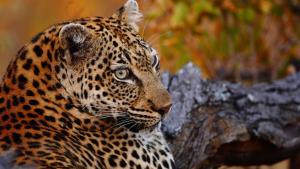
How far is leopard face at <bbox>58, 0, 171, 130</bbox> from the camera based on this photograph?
8.42 m

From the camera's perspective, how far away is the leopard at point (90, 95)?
27.0 ft

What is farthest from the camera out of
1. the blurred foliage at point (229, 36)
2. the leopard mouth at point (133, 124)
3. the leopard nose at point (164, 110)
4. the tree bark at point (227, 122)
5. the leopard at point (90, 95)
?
the blurred foliage at point (229, 36)

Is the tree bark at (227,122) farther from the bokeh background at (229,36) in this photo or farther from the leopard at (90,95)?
the bokeh background at (229,36)

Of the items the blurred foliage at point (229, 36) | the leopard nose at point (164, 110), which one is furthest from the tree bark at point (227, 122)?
the blurred foliage at point (229, 36)

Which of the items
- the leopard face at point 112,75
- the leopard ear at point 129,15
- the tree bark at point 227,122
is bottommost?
the tree bark at point 227,122

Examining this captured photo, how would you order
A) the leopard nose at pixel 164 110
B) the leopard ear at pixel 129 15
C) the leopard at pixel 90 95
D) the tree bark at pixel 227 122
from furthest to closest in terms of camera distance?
the tree bark at pixel 227 122 → the leopard ear at pixel 129 15 → the leopard nose at pixel 164 110 → the leopard at pixel 90 95

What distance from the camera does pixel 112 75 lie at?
28.2ft

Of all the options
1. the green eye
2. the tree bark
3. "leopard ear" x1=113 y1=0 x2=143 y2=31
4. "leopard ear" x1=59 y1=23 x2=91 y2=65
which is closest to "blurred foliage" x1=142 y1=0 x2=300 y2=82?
the tree bark

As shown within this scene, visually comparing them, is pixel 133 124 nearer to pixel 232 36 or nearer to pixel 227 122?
pixel 227 122

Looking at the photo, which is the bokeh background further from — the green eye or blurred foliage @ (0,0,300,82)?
the green eye

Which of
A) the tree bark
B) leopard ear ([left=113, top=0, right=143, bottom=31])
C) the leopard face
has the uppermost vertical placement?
leopard ear ([left=113, top=0, right=143, bottom=31])

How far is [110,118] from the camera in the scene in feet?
28.5

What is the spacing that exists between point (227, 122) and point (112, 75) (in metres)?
1.98

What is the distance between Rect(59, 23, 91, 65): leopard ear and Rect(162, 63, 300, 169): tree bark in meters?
1.53
